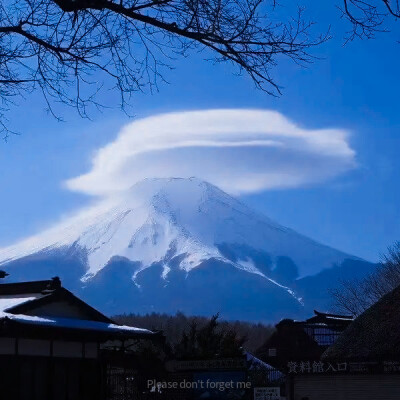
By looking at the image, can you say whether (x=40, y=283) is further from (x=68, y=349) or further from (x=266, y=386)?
(x=266, y=386)

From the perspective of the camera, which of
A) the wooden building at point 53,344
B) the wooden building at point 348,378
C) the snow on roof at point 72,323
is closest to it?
the snow on roof at point 72,323

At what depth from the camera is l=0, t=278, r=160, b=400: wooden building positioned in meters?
20.2

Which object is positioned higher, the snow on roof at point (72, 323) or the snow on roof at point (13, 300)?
the snow on roof at point (13, 300)

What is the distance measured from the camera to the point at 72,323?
72.2 ft

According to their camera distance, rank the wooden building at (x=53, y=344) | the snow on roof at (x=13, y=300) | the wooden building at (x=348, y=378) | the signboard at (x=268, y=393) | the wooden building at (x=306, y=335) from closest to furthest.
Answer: the wooden building at (x=53, y=344) → the signboard at (x=268, y=393) → the wooden building at (x=348, y=378) → the snow on roof at (x=13, y=300) → the wooden building at (x=306, y=335)

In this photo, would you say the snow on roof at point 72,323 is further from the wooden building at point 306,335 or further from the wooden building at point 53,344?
the wooden building at point 306,335

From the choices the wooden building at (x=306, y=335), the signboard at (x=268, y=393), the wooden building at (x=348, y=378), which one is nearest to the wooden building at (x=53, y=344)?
the signboard at (x=268, y=393)

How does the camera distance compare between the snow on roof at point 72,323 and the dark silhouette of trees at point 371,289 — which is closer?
the snow on roof at point 72,323

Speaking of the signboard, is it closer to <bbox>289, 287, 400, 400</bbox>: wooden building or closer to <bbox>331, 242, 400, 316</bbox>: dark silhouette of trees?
<bbox>289, 287, 400, 400</bbox>: wooden building

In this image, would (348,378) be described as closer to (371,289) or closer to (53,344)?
(53,344)

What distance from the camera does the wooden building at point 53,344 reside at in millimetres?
20250

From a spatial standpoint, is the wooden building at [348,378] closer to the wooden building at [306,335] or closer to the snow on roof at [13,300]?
the snow on roof at [13,300]

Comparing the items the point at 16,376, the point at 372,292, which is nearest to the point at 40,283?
the point at 16,376

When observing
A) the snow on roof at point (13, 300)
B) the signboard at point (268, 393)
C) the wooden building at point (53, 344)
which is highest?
the snow on roof at point (13, 300)
